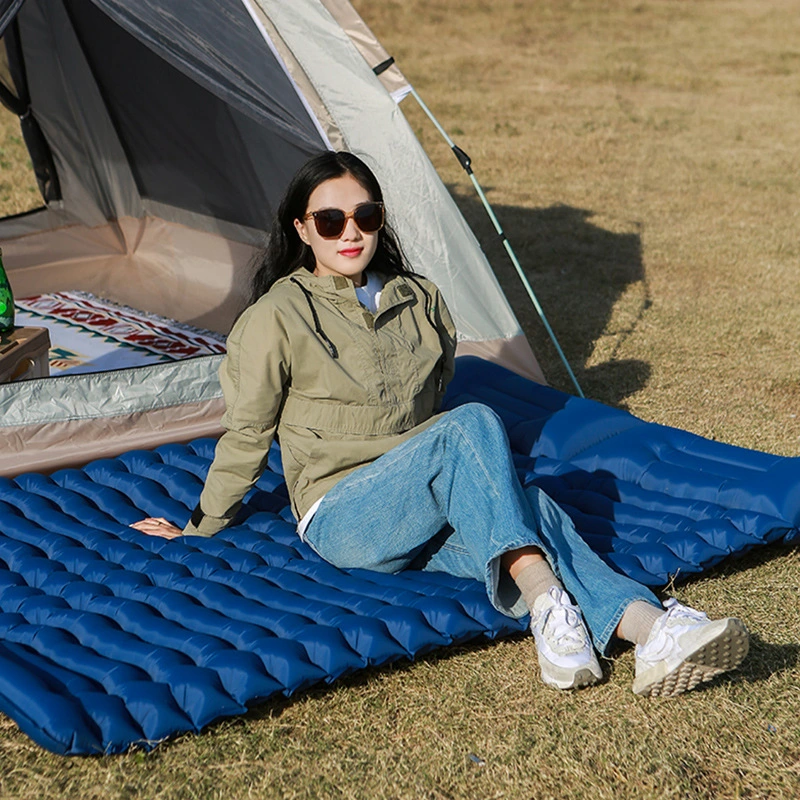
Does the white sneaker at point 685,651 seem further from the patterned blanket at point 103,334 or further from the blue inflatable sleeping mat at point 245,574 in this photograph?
the patterned blanket at point 103,334

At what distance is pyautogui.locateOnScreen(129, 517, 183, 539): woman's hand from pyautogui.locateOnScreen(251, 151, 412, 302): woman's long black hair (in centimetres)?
62

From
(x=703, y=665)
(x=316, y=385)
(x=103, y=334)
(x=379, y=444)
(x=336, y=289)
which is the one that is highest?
(x=336, y=289)

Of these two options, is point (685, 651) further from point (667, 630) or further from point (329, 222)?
point (329, 222)

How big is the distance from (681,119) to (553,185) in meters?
3.08

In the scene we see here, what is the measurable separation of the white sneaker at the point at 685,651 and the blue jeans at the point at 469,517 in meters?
0.12

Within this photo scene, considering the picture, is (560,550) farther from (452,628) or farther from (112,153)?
(112,153)

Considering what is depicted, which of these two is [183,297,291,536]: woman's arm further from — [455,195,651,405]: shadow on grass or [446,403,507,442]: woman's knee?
[455,195,651,405]: shadow on grass

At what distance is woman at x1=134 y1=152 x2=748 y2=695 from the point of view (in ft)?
7.74

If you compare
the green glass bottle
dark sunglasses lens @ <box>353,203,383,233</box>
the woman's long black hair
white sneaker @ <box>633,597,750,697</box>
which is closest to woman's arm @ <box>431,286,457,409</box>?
the woman's long black hair

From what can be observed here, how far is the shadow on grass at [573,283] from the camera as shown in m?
4.70

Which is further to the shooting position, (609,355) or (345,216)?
(609,355)

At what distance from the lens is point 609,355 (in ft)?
16.0

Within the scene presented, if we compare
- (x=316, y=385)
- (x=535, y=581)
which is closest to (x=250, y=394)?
(x=316, y=385)

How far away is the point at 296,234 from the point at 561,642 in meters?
1.18
